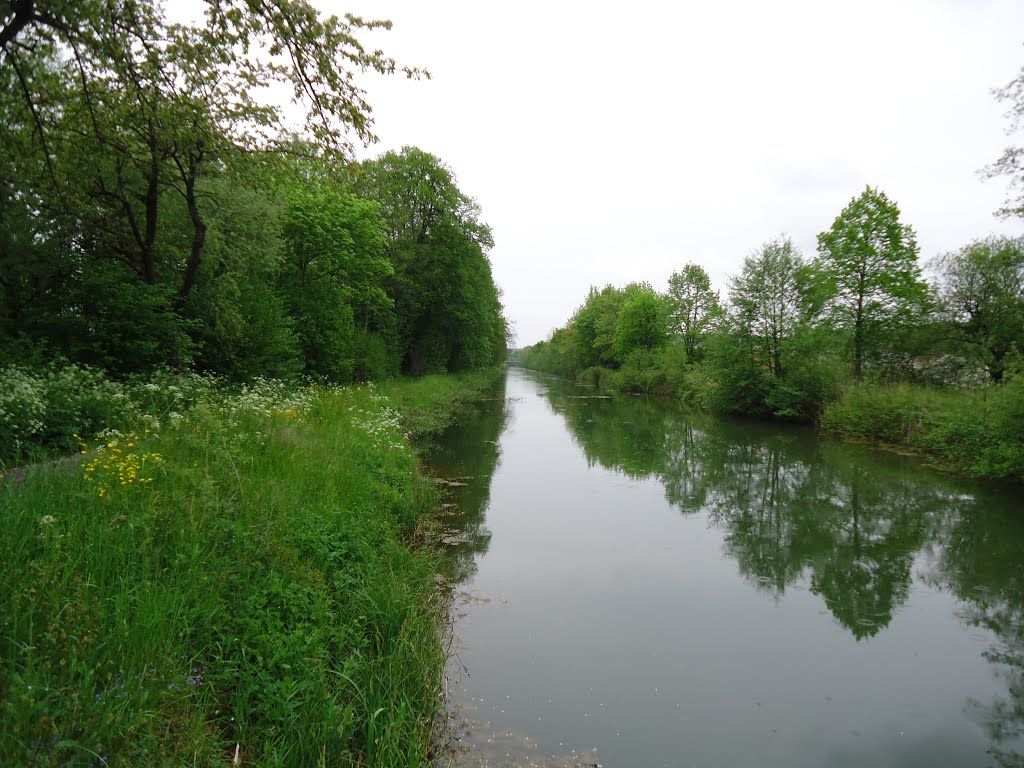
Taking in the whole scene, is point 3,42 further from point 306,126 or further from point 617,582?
point 617,582

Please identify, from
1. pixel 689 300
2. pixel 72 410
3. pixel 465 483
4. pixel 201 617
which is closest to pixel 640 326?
pixel 689 300

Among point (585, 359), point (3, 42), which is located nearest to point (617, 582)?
point (3, 42)

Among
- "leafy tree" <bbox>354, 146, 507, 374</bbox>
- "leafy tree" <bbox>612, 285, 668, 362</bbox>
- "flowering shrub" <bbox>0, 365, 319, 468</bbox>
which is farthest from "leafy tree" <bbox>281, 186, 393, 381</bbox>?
"leafy tree" <bbox>612, 285, 668, 362</bbox>

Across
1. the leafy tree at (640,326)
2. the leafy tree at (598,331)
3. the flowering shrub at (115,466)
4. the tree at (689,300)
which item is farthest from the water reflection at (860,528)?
the leafy tree at (598,331)

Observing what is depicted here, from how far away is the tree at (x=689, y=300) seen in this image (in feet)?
137

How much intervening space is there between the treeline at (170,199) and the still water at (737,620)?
5.59m

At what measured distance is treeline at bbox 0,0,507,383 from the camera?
5395 millimetres

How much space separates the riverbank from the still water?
104 centimetres

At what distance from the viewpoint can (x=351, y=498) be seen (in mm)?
6594

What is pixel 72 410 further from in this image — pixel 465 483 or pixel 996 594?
pixel 996 594

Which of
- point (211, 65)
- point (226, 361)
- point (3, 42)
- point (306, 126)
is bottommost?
point (226, 361)

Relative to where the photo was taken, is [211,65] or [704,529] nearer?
[211,65]

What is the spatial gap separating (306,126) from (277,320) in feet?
27.4

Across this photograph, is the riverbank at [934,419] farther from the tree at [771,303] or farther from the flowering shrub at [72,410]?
the flowering shrub at [72,410]
